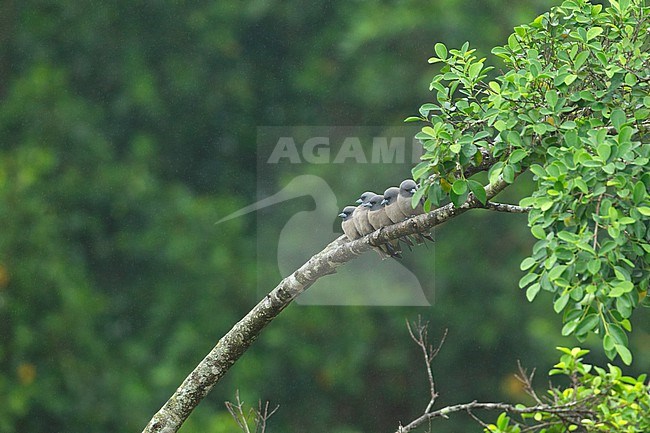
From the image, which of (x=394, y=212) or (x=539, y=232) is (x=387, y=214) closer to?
(x=394, y=212)

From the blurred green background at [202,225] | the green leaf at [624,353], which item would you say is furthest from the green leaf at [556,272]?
the blurred green background at [202,225]

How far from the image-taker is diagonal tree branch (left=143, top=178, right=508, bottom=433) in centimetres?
222

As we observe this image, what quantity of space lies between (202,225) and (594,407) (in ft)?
14.6

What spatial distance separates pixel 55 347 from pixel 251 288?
122cm

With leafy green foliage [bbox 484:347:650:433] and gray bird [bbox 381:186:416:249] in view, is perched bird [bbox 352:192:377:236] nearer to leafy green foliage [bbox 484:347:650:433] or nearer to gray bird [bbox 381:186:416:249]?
gray bird [bbox 381:186:416:249]

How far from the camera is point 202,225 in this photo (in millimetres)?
6508

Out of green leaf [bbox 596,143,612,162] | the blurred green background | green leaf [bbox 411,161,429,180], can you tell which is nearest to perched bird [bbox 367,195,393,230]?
green leaf [bbox 411,161,429,180]

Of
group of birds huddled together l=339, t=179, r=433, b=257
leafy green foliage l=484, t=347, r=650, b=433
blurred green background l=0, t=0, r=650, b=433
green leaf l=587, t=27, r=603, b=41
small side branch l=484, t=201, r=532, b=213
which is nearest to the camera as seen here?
green leaf l=587, t=27, r=603, b=41

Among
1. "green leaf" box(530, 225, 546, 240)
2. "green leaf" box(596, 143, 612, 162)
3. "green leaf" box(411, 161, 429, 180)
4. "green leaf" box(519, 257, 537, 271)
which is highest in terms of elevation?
"green leaf" box(596, 143, 612, 162)

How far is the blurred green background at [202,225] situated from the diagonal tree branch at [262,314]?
367cm

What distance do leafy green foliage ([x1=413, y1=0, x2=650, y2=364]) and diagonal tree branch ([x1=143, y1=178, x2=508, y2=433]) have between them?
0.29 metres

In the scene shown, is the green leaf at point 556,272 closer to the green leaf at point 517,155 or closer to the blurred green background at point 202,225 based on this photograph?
the green leaf at point 517,155

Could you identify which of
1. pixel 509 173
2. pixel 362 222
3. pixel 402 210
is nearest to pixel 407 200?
pixel 402 210

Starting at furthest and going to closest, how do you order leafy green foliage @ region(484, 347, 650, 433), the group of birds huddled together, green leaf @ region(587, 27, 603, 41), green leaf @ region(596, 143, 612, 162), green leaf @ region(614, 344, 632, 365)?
the group of birds huddled together < leafy green foliage @ region(484, 347, 650, 433) < green leaf @ region(587, 27, 603, 41) < green leaf @ region(596, 143, 612, 162) < green leaf @ region(614, 344, 632, 365)
